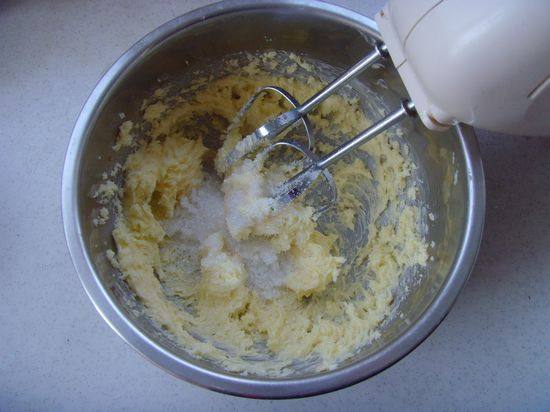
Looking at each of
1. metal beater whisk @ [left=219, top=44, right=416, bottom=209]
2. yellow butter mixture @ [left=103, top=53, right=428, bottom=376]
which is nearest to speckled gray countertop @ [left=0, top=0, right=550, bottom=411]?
yellow butter mixture @ [left=103, top=53, right=428, bottom=376]

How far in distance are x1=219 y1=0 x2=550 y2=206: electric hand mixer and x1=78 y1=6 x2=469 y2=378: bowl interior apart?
5.7 inches

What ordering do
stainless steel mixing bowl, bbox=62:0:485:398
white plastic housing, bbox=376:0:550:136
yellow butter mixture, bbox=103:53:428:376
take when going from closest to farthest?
white plastic housing, bbox=376:0:550:136
stainless steel mixing bowl, bbox=62:0:485:398
yellow butter mixture, bbox=103:53:428:376

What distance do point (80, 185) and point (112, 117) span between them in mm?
137

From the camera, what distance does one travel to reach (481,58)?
0.58m

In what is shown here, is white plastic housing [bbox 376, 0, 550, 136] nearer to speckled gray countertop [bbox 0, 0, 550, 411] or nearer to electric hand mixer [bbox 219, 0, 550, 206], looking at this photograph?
electric hand mixer [bbox 219, 0, 550, 206]

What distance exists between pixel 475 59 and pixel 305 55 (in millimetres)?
420

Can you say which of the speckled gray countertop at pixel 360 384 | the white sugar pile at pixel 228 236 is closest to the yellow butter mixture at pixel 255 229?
the white sugar pile at pixel 228 236

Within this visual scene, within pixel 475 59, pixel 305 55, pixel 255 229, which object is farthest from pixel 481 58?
pixel 255 229

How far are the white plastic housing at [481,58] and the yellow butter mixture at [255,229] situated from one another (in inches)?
12.3

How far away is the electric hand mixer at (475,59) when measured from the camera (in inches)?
21.7

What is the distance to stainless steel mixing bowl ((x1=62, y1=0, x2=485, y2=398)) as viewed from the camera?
0.75m

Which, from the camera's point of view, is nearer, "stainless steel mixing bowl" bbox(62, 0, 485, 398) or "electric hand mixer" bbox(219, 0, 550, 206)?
"electric hand mixer" bbox(219, 0, 550, 206)

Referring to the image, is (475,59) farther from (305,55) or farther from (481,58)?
(305,55)

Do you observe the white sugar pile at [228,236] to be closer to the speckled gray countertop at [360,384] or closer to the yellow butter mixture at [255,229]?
the yellow butter mixture at [255,229]
